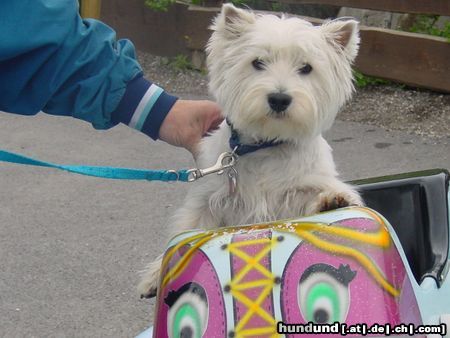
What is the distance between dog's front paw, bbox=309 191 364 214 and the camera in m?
2.22

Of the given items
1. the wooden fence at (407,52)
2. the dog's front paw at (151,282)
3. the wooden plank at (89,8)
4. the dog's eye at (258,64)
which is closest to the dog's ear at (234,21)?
the dog's eye at (258,64)

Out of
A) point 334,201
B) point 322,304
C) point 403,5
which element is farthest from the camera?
point 403,5

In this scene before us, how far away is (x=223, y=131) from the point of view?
8.61ft

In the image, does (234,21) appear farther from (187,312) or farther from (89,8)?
(89,8)

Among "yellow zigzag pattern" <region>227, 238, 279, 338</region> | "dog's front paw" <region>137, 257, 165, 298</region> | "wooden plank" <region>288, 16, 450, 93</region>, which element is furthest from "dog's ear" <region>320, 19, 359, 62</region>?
"wooden plank" <region>288, 16, 450, 93</region>

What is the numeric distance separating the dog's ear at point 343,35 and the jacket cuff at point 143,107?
576mm

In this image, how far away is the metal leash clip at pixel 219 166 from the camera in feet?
7.61

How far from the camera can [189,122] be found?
262 cm

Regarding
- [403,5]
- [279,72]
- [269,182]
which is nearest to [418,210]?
[269,182]

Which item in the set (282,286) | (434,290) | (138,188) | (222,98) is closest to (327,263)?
(282,286)

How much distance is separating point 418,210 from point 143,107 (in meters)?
0.95

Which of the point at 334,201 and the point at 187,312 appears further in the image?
the point at 334,201

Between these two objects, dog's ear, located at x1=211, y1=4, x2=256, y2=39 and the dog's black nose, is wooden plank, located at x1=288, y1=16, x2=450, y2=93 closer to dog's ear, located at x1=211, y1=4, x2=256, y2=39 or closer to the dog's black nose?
dog's ear, located at x1=211, y1=4, x2=256, y2=39

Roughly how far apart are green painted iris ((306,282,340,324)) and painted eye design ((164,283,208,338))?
0.24m
